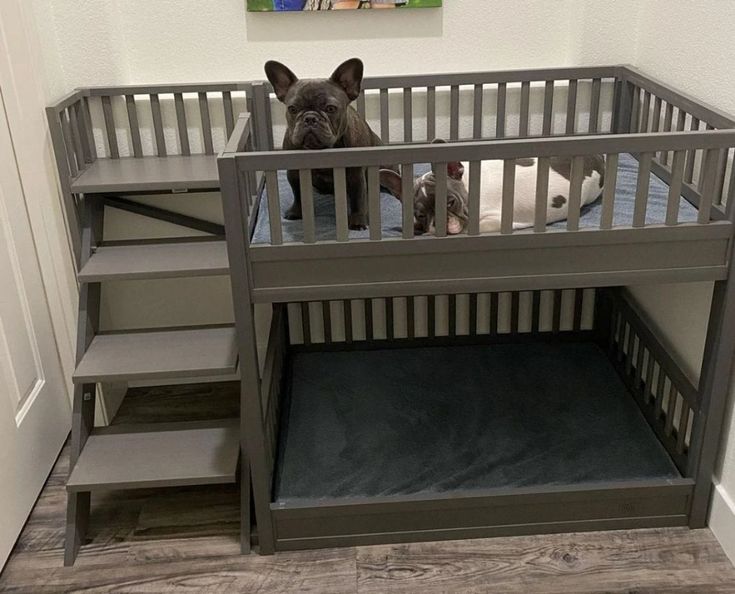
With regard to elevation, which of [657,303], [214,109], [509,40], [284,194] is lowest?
[657,303]

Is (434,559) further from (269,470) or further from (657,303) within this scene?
(657,303)

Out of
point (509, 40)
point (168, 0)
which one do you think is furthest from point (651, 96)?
point (168, 0)

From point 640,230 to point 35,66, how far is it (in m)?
1.63

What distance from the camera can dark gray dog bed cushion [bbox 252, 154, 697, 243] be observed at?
68.1 inches

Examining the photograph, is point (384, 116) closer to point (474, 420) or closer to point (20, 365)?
point (474, 420)

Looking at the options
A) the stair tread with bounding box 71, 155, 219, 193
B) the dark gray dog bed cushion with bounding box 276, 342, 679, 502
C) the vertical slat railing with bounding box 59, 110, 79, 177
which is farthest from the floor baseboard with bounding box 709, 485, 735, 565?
the vertical slat railing with bounding box 59, 110, 79, 177

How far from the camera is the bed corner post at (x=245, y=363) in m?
1.54

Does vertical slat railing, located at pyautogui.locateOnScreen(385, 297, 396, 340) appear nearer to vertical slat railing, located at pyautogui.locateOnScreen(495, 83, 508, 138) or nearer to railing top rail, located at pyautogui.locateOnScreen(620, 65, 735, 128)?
vertical slat railing, located at pyautogui.locateOnScreen(495, 83, 508, 138)

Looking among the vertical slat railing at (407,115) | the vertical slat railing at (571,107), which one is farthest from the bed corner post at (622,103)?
the vertical slat railing at (407,115)

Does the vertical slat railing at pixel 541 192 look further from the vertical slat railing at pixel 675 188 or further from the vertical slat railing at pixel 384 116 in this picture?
the vertical slat railing at pixel 384 116

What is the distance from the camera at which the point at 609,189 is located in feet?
5.20

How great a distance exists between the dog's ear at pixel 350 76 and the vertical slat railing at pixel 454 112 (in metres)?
0.61

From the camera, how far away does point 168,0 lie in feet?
7.47

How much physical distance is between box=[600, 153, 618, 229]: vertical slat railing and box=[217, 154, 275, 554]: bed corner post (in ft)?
2.52
